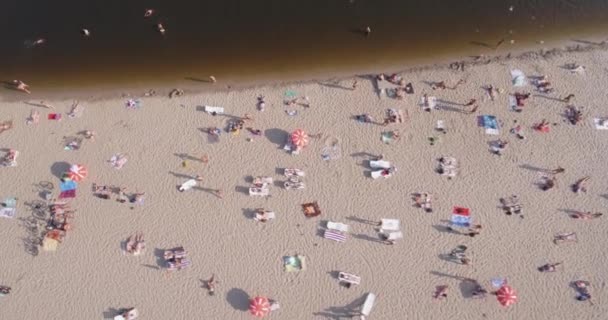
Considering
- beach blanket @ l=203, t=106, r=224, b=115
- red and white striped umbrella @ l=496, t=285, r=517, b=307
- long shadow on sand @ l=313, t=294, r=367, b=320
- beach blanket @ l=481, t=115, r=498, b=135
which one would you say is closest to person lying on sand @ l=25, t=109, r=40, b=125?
beach blanket @ l=203, t=106, r=224, b=115

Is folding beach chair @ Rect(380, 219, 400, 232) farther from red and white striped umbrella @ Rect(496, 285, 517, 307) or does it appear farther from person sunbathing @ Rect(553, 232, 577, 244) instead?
person sunbathing @ Rect(553, 232, 577, 244)

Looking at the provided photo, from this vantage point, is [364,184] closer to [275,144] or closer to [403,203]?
[403,203]

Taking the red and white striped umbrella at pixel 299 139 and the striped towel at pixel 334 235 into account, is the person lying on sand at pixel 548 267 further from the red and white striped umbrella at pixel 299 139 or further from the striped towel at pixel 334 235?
the red and white striped umbrella at pixel 299 139

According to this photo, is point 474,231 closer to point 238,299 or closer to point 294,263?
point 294,263

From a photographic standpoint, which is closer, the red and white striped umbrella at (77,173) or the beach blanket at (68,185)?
the red and white striped umbrella at (77,173)

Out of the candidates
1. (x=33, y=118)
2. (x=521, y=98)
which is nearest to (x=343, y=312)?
(x=521, y=98)

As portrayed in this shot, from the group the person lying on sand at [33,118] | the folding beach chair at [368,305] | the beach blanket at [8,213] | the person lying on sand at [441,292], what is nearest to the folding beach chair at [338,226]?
the folding beach chair at [368,305]

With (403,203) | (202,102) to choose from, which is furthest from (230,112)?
(403,203)

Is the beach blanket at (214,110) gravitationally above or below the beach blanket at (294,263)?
above
